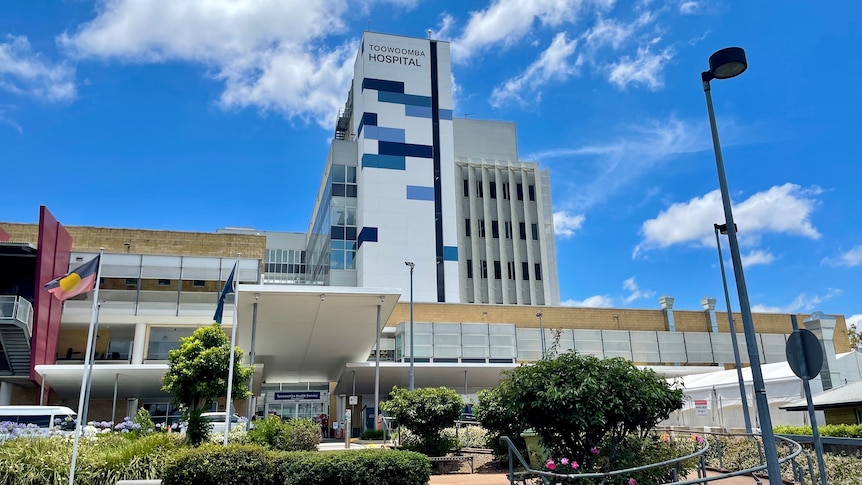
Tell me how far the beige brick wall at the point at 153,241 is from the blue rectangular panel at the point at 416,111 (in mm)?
21283

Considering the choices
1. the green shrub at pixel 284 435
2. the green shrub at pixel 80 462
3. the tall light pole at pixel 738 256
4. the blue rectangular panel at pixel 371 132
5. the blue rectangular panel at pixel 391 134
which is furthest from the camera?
the blue rectangular panel at pixel 391 134

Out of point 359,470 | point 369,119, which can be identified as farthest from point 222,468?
point 369,119

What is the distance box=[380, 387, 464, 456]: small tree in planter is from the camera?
18.5 metres

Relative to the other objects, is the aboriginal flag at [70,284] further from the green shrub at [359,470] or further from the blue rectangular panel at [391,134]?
the blue rectangular panel at [391,134]

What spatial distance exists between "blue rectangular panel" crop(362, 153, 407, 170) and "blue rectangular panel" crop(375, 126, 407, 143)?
Answer: 1749 mm

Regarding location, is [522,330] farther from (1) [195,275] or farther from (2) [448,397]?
(2) [448,397]

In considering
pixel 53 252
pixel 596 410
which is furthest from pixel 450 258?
pixel 596 410

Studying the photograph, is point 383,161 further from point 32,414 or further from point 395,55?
point 32,414

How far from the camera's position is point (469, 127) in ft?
221

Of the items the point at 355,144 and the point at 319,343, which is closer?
the point at 319,343

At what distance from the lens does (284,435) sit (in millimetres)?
17750

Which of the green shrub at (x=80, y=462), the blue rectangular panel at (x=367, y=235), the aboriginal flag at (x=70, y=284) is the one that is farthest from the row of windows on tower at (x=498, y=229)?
the aboriginal flag at (x=70, y=284)

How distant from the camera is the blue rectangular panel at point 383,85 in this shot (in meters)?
58.3

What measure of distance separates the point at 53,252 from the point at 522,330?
29.6 meters
